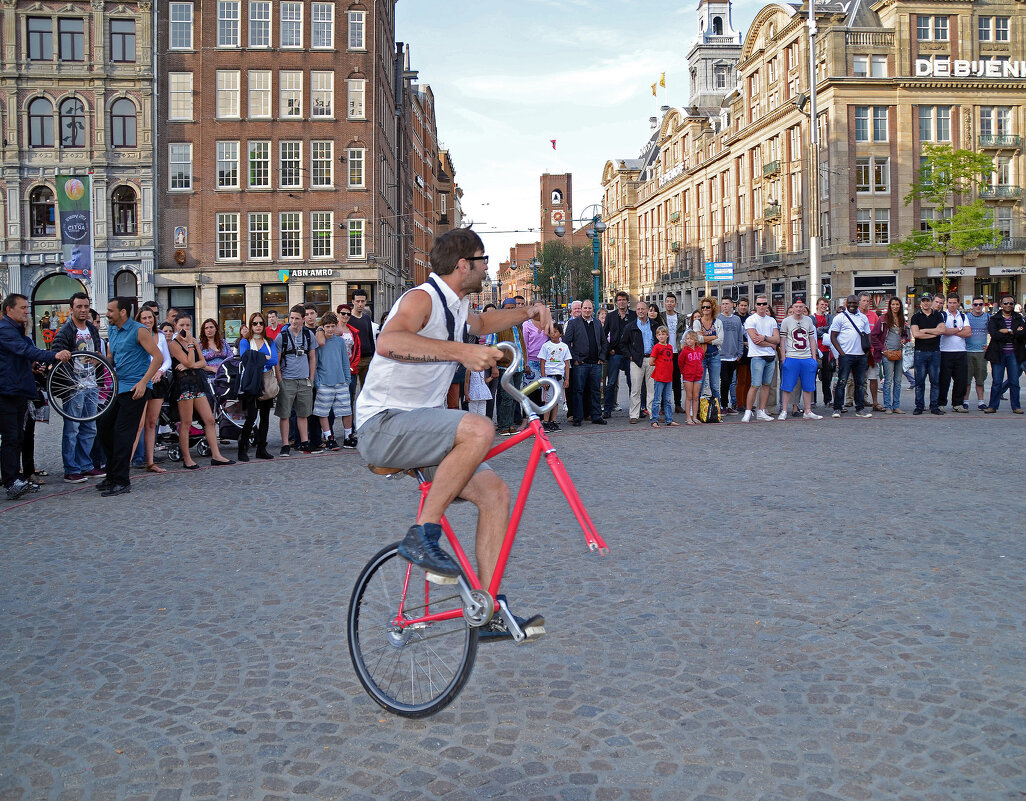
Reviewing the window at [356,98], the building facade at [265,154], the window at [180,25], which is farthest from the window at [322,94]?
the window at [180,25]

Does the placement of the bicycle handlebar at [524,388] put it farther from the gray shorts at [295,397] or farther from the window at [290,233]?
the window at [290,233]

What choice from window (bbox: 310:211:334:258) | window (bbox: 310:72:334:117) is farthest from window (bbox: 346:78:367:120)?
window (bbox: 310:211:334:258)

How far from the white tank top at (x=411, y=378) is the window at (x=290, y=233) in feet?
141

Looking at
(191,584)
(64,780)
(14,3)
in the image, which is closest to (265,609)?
(191,584)

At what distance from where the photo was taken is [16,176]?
4262 cm

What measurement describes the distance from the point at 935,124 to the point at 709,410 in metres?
48.3

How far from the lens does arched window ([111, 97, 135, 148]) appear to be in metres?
43.7

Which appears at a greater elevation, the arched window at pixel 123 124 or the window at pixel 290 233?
the arched window at pixel 123 124

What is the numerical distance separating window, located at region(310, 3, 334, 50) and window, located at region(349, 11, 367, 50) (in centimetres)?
95

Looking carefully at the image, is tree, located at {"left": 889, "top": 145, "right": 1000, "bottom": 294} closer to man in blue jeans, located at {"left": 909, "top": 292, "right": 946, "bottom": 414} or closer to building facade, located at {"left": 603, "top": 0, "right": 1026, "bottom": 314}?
building facade, located at {"left": 603, "top": 0, "right": 1026, "bottom": 314}

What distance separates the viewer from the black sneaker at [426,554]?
3545mm

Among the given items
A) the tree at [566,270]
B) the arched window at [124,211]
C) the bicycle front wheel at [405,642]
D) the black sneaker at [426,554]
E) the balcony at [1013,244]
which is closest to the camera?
the black sneaker at [426,554]

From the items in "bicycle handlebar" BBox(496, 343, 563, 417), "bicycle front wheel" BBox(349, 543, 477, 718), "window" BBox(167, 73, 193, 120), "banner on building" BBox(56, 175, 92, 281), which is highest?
"window" BBox(167, 73, 193, 120)

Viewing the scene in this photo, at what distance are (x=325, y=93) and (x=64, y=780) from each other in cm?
4597
